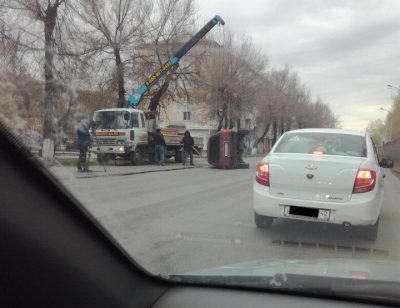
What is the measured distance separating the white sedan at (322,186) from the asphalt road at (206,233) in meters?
0.28

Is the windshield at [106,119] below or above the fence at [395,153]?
above

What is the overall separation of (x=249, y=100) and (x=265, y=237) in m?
44.3

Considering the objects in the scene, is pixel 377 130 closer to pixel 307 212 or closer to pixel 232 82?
pixel 232 82

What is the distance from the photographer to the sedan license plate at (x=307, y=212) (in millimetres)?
6387

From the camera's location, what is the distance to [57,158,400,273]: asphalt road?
3.83 meters

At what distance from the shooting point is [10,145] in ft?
5.83

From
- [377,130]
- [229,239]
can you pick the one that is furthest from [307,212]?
[377,130]

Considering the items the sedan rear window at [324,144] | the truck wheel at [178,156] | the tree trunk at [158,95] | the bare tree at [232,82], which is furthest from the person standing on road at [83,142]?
the bare tree at [232,82]

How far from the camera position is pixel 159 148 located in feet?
68.0

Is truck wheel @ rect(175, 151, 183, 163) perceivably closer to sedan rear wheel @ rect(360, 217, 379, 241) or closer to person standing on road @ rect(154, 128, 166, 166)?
person standing on road @ rect(154, 128, 166, 166)

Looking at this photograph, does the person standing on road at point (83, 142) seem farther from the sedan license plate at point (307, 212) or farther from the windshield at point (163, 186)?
the sedan license plate at point (307, 212)

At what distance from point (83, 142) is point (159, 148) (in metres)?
18.1

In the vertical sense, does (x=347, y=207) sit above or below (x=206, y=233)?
above

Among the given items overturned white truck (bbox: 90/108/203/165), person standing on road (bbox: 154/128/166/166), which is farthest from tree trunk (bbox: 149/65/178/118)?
person standing on road (bbox: 154/128/166/166)
